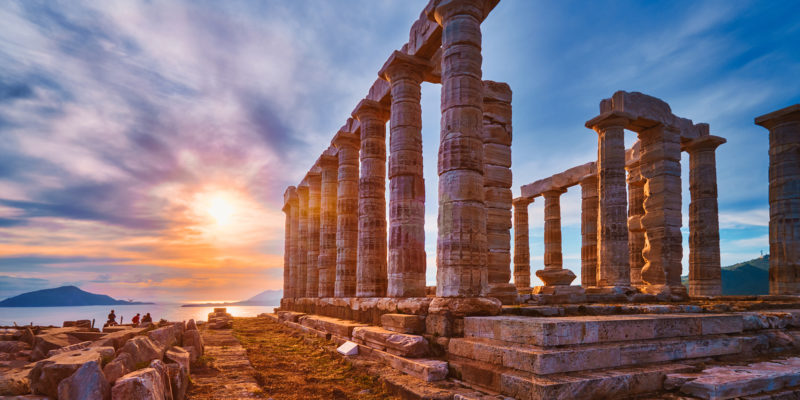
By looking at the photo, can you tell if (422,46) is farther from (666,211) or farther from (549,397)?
(666,211)

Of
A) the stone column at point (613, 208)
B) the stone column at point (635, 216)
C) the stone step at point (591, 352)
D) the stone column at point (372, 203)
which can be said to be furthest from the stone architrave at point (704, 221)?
the stone column at point (372, 203)

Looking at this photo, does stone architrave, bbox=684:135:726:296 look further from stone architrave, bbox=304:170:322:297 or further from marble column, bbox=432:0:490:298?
stone architrave, bbox=304:170:322:297

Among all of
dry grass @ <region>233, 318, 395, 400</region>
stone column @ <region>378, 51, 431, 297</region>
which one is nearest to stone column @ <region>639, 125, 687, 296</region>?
stone column @ <region>378, 51, 431, 297</region>

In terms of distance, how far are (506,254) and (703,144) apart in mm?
12182

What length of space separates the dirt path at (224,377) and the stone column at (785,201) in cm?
2109

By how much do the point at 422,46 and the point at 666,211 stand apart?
11912 mm

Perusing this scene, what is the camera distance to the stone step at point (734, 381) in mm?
5931

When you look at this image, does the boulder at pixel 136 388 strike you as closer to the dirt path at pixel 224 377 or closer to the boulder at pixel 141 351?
the boulder at pixel 141 351

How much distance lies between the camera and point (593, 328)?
22.7 ft

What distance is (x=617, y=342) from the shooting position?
7.15m

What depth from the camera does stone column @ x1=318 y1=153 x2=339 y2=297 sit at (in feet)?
69.3

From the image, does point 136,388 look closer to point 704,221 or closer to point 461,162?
point 461,162

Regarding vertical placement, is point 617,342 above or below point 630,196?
below

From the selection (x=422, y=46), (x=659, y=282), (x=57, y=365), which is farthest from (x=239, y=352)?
(x=659, y=282)
